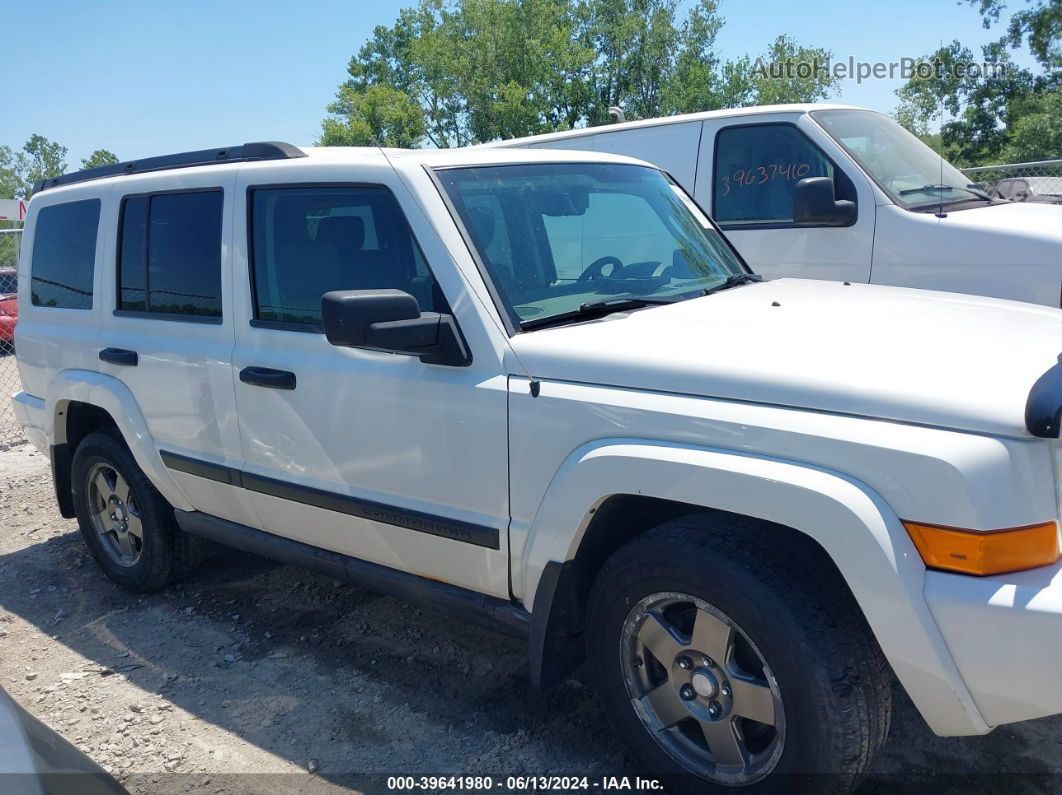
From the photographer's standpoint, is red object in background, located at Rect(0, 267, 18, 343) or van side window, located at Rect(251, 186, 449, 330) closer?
van side window, located at Rect(251, 186, 449, 330)

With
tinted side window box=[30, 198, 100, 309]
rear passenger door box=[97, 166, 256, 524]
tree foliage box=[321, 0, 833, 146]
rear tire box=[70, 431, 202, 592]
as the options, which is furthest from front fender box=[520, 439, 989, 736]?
tree foliage box=[321, 0, 833, 146]

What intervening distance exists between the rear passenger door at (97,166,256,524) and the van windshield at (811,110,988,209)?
3697 millimetres

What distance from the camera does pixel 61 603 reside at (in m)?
4.63

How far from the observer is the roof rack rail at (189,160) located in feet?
12.0

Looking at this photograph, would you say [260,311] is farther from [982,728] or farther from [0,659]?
[982,728]

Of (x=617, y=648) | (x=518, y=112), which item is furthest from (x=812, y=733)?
(x=518, y=112)

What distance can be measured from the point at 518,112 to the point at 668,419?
24108 millimetres

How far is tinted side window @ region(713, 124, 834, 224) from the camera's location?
5602mm

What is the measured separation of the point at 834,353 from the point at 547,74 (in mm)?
25463

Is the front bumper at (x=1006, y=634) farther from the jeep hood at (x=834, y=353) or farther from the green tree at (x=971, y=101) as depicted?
the green tree at (x=971, y=101)

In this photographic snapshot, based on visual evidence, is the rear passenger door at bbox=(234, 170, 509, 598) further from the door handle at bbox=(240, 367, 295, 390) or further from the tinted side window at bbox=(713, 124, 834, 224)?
the tinted side window at bbox=(713, 124, 834, 224)

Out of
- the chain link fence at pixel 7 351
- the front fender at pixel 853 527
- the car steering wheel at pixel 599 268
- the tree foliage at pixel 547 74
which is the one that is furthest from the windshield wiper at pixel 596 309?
the tree foliage at pixel 547 74

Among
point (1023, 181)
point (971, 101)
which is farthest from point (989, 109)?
point (1023, 181)

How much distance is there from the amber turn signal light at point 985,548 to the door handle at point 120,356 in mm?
3363
